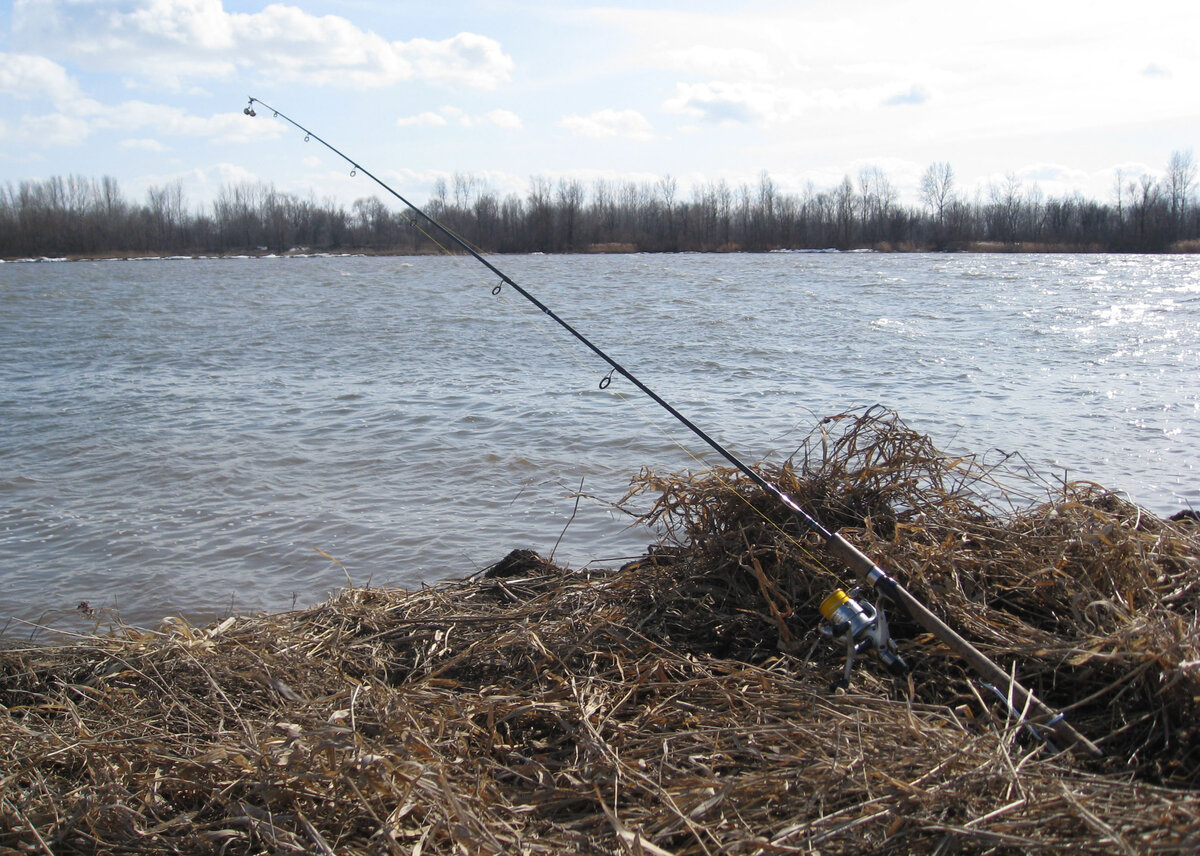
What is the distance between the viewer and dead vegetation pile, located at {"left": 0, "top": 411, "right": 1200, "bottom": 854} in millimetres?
1792

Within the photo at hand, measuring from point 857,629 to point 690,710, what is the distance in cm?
52

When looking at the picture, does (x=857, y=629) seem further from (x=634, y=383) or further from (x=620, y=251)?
(x=620, y=251)

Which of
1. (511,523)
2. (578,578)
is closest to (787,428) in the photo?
(511,523)

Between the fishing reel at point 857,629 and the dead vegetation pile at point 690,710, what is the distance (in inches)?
2.6

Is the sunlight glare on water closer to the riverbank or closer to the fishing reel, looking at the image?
the fishing reel

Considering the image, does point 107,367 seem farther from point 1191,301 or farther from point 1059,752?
point 1191,301

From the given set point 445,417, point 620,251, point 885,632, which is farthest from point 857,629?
point 620,251

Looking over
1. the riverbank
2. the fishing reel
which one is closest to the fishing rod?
the fishing reel

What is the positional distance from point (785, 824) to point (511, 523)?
476cm

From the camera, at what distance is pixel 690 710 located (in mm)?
2322

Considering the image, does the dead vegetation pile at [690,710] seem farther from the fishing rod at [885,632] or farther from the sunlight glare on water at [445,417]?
the sunlight glare on water at [445,417]

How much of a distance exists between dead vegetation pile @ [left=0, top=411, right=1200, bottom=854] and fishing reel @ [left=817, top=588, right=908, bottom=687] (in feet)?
0.22

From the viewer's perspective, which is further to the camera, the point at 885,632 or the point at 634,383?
the point at 634,383

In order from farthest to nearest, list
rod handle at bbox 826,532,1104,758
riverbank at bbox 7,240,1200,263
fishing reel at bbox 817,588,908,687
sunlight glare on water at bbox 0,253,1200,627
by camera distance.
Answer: riverbank at bbox 7,240,1200,263
sunlight glare on water at bbox 0,253,1200,627
fishing reel at bbox 817,588,908,687
rod handle at bbox 826,532,1104,758
